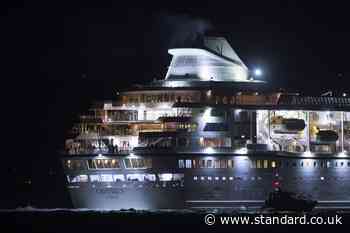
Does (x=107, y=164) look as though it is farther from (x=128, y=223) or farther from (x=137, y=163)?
(x=128, y=223)

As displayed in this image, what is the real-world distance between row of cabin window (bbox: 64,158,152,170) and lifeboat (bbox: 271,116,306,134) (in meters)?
7.94

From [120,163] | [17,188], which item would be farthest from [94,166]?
[17,188]

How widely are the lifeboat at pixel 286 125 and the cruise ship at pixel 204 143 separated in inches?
2.3

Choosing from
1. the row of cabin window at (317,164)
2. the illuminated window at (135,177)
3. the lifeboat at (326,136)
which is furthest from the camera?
the lifeboat at (326,136)

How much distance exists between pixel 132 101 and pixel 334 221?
14.2 metres

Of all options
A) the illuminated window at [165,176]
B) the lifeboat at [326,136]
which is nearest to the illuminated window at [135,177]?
the illuminated window at [165,176]

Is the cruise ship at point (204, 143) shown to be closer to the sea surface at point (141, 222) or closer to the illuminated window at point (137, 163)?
the illuminated window at point (137, 163)

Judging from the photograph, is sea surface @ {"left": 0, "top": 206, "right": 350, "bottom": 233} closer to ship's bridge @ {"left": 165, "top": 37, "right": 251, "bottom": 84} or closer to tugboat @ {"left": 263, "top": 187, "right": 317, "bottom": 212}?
tugboat @ {"left": 263, "top": 187, "right": 317, "bottom": 212}

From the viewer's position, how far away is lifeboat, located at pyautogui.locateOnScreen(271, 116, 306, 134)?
89938 millimetres

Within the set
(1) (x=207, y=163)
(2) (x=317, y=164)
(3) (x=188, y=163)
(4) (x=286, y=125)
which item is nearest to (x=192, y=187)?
(3) (x=188, y=163)

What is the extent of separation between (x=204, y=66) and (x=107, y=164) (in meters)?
8.79

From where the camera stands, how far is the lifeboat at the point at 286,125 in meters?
89.9

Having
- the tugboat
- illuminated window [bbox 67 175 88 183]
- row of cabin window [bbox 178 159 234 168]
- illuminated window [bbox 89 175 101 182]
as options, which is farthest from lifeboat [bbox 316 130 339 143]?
illuminated window [bbox 67 175 88 183]

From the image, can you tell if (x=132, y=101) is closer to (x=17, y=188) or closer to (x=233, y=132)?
(x=233, y=132)
